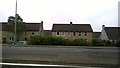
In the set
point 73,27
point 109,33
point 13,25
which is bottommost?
point 109,33

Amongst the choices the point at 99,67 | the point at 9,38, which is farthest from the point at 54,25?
the point at 99,67

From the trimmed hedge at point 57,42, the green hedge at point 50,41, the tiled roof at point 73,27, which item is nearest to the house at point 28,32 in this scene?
the tiled roof at point 73,27

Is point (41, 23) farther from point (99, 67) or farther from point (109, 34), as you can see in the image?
point (99, 67)

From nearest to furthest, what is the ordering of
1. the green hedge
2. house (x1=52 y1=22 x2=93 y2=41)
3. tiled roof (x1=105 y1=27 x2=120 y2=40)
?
the green hedge < house (x1=52 y1=22 x2=93 y2=41) < tiled roof (x1=105 y1=27 x2=120 y2=40)

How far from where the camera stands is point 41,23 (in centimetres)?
8800

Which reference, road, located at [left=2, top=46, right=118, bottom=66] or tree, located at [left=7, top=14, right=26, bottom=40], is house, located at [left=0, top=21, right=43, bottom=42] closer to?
tree, located at [left=7, top=14, right=26, bottom=40]

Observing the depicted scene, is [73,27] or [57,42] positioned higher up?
[73,27]

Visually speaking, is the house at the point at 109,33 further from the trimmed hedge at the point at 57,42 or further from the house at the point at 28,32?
the trimmed hedge at the point at 57,42

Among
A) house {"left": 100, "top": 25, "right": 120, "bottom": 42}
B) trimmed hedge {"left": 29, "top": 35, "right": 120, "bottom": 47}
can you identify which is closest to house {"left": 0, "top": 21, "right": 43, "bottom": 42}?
house {"left": 100, "top": 25, "right": 120, "bottom": 42}

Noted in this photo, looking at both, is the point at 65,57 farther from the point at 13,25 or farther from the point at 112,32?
the point at 112,32

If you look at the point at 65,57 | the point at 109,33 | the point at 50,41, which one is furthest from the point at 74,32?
the point at 65,57

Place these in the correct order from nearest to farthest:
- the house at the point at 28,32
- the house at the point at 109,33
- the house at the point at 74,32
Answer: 1. the house at the point at 28,32
2. the house at the point at 74,32
3. the house at the point at 109,33

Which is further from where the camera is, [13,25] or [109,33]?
[109,33]

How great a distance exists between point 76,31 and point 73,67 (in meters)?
70.5
